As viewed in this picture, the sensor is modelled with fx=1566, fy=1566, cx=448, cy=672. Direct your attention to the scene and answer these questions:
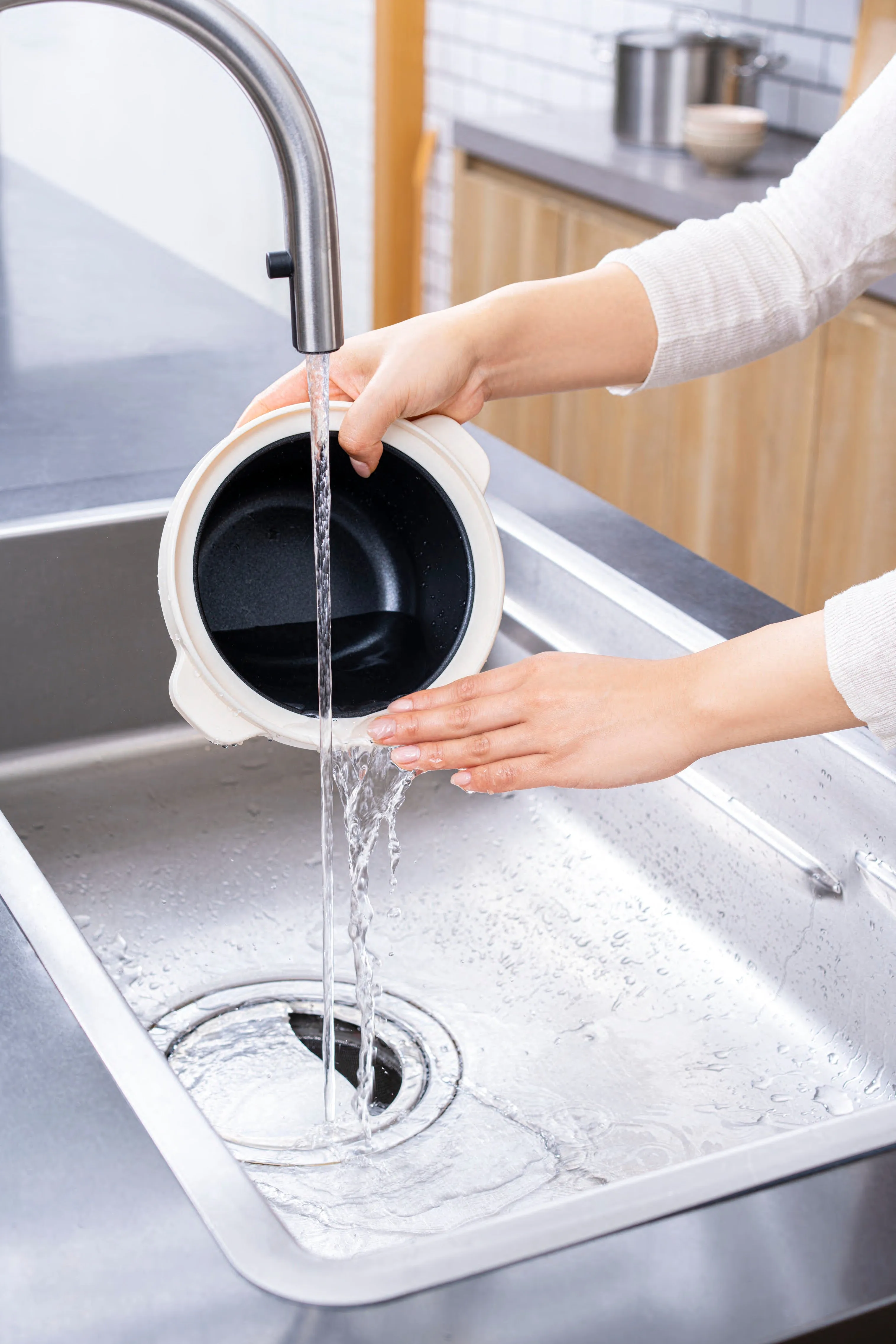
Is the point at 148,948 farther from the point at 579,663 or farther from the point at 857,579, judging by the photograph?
the point at 857,579

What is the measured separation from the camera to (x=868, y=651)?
0.79m

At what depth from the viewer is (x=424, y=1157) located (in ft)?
2.98

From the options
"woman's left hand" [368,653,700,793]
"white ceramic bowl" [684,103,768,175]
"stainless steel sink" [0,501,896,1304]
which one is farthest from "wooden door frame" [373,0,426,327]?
"woman's left hand" [368,653,700,793]

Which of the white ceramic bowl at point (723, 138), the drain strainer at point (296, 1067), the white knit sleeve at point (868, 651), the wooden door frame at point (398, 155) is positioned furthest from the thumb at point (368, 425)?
the wooden door frame at point (398, 155)

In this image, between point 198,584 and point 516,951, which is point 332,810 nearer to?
point 516,951

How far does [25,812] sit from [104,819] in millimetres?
61

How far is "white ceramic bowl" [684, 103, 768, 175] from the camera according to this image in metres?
2.54

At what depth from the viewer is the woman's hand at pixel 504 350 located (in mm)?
1000

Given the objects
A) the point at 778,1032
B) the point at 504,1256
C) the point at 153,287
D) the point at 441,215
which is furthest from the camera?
the point at 441,215

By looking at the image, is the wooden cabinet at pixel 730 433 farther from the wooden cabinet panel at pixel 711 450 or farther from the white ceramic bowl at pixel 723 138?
the white ceramic bowl at pixel 723 138

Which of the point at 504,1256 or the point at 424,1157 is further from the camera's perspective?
the point at 424,1157

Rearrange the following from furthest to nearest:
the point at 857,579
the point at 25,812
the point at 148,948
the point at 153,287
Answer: the point at 857,579 → the point at 153,287 → the point at 25,812 → the point at 148,948

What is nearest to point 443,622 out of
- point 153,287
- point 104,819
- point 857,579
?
point 104,819

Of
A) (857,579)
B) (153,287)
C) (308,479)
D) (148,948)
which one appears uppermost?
(308,479)
